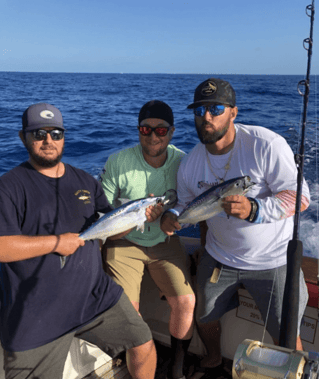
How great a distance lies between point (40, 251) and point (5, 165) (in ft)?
26.3

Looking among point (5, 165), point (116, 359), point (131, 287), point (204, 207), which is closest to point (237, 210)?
point (204, 207)

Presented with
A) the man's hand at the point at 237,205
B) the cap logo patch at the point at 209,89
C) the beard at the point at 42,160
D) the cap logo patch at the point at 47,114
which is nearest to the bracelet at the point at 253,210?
the man's hand at the point at 237,205

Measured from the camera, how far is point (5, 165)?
922 cm

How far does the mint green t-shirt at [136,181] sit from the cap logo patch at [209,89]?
2.31 feet

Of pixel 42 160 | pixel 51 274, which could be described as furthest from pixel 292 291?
pixel 42 160

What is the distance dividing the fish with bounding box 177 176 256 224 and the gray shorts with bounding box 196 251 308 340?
50cm

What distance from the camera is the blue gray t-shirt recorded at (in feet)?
6.46

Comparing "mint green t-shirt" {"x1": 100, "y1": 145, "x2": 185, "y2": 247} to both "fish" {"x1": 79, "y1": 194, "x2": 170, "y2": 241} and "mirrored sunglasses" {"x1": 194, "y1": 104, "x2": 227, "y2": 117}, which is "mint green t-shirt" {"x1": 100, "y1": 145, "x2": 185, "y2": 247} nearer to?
"fish" {"x1": 79, "y1": 194, "x2": 170, "y2": 241}

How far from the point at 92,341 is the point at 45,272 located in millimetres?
610

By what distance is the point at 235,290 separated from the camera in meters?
2.57

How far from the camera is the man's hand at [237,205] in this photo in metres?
2.05

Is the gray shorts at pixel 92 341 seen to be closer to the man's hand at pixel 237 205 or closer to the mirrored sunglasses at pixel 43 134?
the man's hand at pixel 237 205

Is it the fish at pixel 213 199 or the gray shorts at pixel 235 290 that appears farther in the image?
the gray shorts at pixel 235 290

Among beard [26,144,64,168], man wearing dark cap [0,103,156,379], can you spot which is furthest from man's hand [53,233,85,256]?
beard [26,144,64,168]
